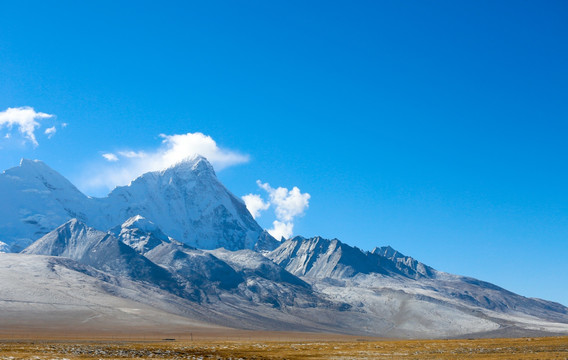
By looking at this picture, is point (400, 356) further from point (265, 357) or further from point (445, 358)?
point (265, 357)

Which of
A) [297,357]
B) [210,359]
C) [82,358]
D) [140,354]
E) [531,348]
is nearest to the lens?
[82,358]

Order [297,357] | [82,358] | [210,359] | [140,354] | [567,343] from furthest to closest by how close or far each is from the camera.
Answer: [567,343], [297,357], [140,354], [210,359], [82,358]

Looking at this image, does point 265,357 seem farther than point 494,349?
No

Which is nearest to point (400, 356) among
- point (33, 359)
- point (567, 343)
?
point (567, 343)

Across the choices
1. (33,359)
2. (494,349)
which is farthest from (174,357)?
(494,349)

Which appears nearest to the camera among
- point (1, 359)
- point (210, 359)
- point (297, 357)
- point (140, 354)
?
point (1, 359)

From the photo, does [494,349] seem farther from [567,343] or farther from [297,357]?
[297,357]

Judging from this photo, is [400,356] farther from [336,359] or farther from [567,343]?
[567,343]

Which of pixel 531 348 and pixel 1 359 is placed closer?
pixel 1 359

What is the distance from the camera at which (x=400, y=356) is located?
273ft

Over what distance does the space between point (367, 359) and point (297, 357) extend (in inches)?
447

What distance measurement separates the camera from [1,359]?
56.9m

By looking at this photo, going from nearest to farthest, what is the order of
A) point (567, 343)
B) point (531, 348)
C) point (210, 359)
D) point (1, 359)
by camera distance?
1. point (1, 359)
2. point (210, 359)
3. point (531, 348)
4. point (567, 343)

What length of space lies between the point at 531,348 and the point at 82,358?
77.0m
